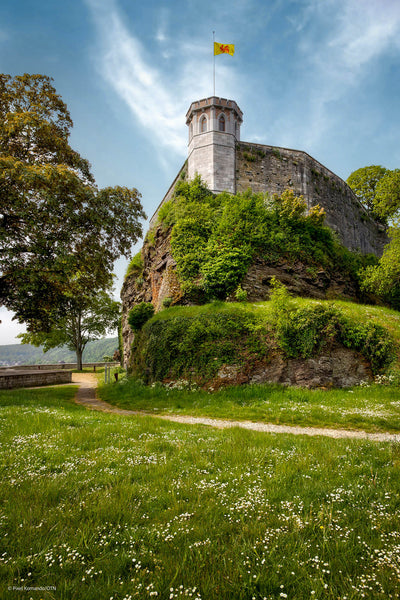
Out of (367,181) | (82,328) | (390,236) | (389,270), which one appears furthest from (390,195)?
(82,328)

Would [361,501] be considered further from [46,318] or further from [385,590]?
[46,318]

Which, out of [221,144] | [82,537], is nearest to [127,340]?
[221,144]

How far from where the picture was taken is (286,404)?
32.6 ft

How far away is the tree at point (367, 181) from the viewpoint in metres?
39.1

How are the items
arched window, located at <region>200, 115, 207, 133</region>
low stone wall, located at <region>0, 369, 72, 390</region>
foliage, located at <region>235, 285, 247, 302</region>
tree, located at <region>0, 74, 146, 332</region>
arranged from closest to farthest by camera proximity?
tree, located at <region>0, 74, 146, 332</region>, foliage, located at <region>235, 285, 247, 302</region>, low stone wall, located at <region>0, 369, 72, 390</region>, arched window, located at <region>200, 115, 207, 133</region>

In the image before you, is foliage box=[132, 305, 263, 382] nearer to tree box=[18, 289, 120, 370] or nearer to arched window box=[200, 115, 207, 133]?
arched window box=[200, 115, 207, 133]

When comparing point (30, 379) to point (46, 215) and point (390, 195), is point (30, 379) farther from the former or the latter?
point (390, 195)

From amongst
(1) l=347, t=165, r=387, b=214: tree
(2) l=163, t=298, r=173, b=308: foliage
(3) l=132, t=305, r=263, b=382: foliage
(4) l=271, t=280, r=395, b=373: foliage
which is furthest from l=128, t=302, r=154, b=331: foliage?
(1) l=347, t=165, r=387, b=214: tree

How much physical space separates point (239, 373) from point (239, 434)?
22.3ft

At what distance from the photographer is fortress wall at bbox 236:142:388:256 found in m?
25.7

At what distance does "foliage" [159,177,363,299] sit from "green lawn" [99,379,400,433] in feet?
21.8

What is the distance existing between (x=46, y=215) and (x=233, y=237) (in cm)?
1036

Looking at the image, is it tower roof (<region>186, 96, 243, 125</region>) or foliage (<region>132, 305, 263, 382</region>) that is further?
tower roof (<region>186, 96, 243, 125</region>)

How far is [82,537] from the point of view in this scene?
89.9 inches
